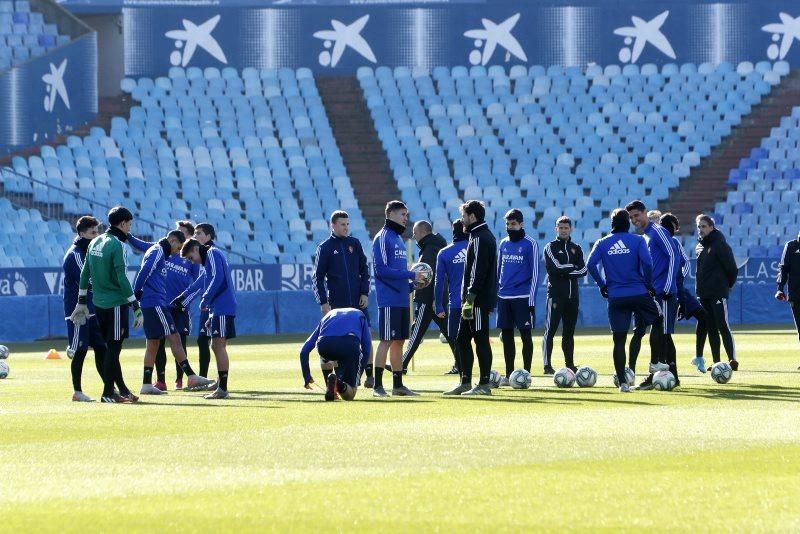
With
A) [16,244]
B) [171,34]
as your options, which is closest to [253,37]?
[171,34]

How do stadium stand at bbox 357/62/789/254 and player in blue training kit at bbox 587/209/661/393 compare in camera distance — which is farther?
stadium stand at bbox 357/62/789/254

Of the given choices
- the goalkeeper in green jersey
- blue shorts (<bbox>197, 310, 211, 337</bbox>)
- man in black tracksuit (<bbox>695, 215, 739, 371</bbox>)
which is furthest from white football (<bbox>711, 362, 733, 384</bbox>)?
the goalkeeper in green jersey

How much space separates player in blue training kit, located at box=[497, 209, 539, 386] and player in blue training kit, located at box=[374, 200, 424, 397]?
1293 millimetres

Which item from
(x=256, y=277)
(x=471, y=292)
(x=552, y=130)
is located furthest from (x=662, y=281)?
(x=552, y=130)

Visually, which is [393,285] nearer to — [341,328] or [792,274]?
[341,328]

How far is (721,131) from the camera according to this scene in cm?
4572

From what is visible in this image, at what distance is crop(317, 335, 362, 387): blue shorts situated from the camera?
1457 centimetres

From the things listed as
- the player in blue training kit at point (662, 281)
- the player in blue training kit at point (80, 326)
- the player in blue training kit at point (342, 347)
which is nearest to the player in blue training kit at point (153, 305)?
the player in blue training kit at point (80, 326)

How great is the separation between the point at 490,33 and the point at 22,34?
556 inches

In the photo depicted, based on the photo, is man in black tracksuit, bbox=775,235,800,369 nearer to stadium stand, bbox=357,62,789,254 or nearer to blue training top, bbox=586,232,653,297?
blue training top, bbox=586,232,653,297

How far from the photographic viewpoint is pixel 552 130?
45406 millimetres

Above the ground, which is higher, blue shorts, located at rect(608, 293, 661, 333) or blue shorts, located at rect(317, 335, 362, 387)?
blue shorts, located at rect(608, 293, 661, 333)

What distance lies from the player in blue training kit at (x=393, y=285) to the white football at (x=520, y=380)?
3.55ft

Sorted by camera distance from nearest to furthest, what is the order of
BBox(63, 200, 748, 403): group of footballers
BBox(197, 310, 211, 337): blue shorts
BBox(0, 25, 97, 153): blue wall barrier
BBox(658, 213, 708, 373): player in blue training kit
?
BBox(63, 200, 748, 403): group of footballers → BBox(197, 310, 211, 337): blue shorts → BBox(658, 213, 708, 373): player in blue training kit → BBox(0, 25, 97, 153): blue wall barrier
